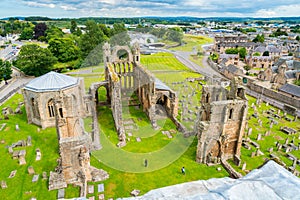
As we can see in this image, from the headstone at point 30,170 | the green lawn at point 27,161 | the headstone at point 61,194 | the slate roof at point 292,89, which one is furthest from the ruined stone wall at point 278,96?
the headstone at point 30,170

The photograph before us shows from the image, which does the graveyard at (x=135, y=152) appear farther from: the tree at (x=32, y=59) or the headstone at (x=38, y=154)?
the tree at (x=32, y=59)

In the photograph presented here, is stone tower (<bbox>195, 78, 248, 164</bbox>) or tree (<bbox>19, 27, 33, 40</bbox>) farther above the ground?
tree (<bbox>19, 27, 33, 40</bbox>)

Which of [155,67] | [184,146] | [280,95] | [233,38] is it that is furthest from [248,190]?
[233,38]

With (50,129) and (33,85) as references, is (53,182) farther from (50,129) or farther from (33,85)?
(33,85)

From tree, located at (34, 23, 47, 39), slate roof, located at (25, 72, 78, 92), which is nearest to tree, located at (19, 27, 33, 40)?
tree, located at (34, 23, 47, 39)

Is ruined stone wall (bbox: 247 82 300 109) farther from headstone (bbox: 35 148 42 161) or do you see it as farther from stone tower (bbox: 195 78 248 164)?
headstone (bbox: 35 148 42 161)

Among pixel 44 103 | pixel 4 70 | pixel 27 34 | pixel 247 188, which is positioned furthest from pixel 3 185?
pixel 27 34
